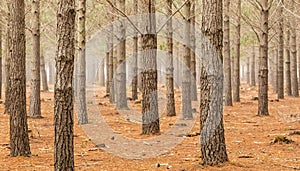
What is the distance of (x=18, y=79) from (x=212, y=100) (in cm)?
368

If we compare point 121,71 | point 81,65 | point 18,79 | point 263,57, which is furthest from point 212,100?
point 121,71

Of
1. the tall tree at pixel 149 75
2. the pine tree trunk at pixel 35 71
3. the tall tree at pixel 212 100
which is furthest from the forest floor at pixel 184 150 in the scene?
the pine tree trunk at pixel 35 71

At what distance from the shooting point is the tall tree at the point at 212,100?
6836 mm

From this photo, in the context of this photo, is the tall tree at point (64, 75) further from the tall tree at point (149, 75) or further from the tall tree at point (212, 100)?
the tall tree at point (149, 75)

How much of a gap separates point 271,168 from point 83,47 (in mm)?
7767

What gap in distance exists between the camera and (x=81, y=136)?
1116cm

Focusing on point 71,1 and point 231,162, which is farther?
point 231,162

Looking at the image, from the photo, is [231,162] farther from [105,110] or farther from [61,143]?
[105,110]

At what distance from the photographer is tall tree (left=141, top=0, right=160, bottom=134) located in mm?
10859

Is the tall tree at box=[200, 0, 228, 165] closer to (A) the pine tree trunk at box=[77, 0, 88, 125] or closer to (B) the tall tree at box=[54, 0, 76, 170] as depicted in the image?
(B) the tall tree at box=[54, 0, 76, 170]

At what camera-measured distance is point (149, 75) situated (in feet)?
35.7

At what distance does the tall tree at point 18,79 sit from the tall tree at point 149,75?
3873mm

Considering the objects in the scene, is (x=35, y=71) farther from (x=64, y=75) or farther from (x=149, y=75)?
(x=64, y=75)

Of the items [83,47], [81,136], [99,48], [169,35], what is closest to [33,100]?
[83,47]
